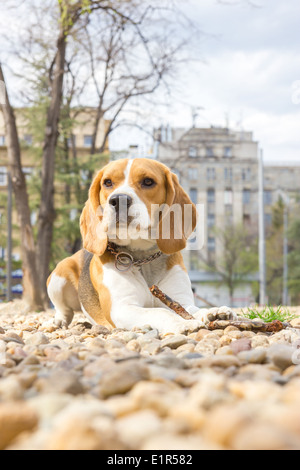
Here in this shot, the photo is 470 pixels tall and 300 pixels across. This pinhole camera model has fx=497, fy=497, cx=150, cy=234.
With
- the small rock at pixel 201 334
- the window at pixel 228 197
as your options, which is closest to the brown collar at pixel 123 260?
the small rock at pixel 201 334

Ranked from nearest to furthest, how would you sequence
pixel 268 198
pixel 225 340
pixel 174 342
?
pixel 174 342
pixel 225 340
pixel 268 198

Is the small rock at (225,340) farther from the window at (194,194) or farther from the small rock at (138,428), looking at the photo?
the window at (194,194)

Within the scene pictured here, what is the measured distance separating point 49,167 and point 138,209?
7.06 meters

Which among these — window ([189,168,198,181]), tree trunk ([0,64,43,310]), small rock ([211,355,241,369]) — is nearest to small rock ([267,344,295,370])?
small rock ([211,355,241,369])

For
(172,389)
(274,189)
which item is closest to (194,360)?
(172,389)

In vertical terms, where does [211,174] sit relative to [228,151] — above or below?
below

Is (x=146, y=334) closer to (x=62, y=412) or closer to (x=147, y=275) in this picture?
(x=147, y=275)

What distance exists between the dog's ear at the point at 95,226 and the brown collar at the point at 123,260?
3.9 inches

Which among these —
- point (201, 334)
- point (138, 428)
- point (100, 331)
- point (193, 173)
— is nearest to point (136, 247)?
point (100, 331)

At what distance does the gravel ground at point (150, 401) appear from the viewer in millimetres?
1173

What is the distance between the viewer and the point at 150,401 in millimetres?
1386

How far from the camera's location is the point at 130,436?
1198mm

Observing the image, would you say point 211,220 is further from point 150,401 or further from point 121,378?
point 150,401
